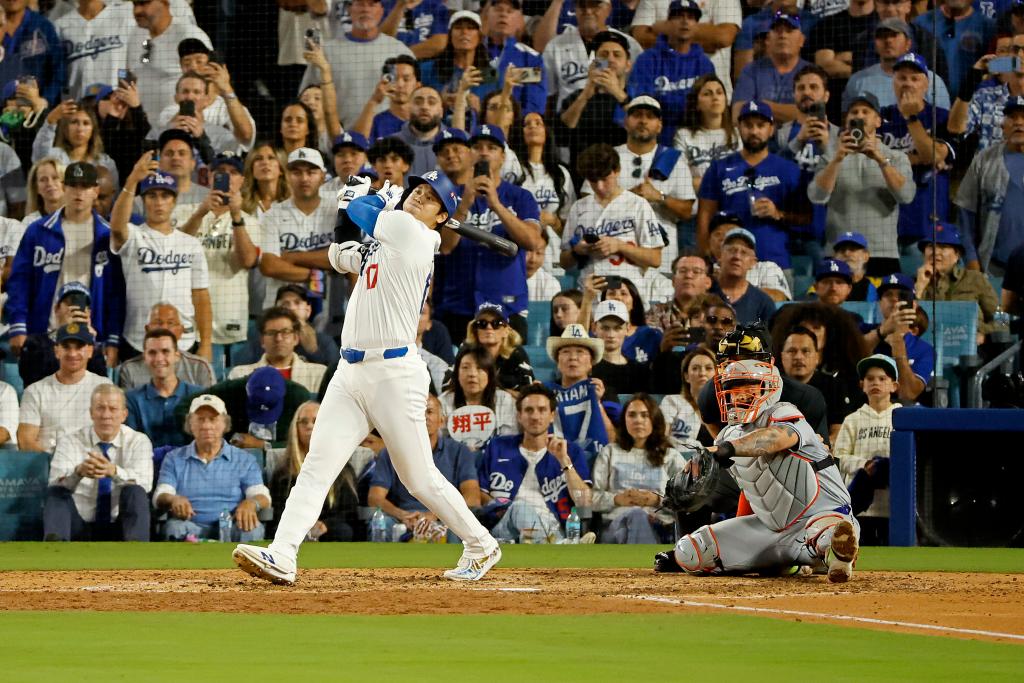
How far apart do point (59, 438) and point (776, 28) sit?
6.90 metres

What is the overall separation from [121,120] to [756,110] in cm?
556

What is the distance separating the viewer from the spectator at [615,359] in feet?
36.9

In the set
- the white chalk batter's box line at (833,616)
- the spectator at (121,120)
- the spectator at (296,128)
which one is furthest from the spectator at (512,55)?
the white chalk batter's box line at (833,616)

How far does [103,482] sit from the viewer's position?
10320mm

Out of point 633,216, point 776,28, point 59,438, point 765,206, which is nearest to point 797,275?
point 765,206

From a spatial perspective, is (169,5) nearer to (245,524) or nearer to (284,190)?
(284,190)

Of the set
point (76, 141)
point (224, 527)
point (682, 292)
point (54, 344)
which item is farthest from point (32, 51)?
point (682, 292)

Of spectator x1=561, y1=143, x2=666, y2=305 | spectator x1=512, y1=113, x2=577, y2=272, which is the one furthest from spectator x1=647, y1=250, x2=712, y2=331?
spectator x1=512, y1=113, x2=577, y2=272

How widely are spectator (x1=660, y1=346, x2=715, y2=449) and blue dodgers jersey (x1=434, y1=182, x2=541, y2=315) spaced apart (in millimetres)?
1612

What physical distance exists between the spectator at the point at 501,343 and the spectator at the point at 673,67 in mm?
2821

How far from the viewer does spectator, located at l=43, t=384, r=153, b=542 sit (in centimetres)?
1033

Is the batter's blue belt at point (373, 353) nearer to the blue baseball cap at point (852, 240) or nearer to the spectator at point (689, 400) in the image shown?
the spectator at point (689, 400)

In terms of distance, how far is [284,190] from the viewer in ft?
40.5

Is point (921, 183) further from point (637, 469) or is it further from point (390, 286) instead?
point (390, 286)
